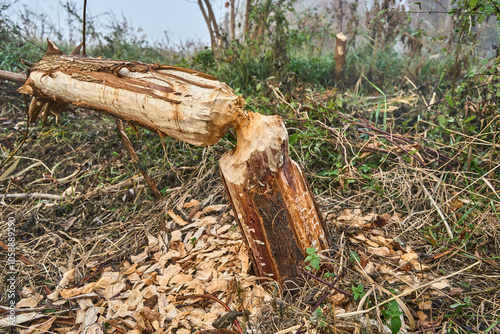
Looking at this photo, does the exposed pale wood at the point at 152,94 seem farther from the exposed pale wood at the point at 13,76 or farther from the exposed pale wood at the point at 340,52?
the exposed pale wood at the point at 340,52

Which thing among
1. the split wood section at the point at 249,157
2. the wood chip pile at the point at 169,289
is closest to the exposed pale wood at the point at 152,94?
the split wood section at the point at 249,157

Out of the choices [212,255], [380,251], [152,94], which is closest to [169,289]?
[212,255]

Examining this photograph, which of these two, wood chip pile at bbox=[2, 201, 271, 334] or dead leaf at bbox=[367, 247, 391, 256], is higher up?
dead leaf at bbox=[367, 247, 391, 256]

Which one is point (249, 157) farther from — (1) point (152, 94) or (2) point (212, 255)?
(2) point (212, 255)

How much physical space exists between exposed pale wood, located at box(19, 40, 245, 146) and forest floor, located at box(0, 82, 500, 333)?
2.07 feet

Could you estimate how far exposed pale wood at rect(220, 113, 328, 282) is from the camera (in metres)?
1.45

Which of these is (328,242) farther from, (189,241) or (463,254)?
(189,241)

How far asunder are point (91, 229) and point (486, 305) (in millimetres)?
2595

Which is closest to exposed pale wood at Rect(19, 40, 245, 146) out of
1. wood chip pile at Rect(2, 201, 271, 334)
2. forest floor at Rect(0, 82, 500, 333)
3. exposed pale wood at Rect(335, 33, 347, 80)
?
forest floor at Rect(0, 82, 500, 333)

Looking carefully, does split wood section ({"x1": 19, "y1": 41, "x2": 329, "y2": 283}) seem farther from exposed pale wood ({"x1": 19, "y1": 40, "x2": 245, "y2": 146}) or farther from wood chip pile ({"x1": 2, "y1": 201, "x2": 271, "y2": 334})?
wood chip pile ({"x1": 2, "y1": 201, "x2": 271, "y2": 334})

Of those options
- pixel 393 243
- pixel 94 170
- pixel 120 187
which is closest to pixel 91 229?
pixel 120 187

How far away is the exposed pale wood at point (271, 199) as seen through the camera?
145cm

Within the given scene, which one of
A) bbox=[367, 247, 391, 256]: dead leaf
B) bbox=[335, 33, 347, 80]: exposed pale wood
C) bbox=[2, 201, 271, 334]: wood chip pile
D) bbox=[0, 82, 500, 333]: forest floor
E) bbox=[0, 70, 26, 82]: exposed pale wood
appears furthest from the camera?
bbox=[335, 33, 347, 80]: exposed pale wood

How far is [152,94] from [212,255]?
3.23 ft
